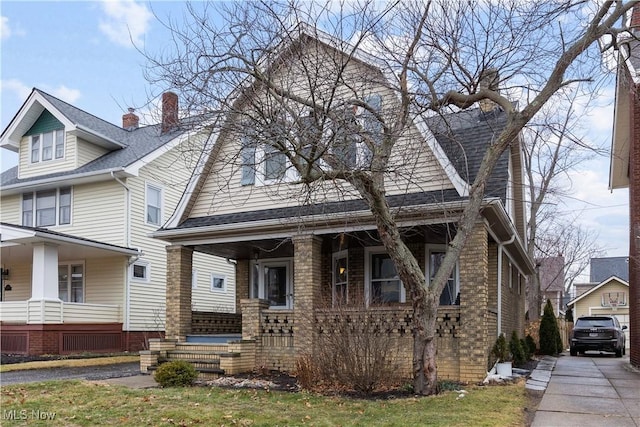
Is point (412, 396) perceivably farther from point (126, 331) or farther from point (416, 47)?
point (126, 331)

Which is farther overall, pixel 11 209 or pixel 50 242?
pixel 11 209

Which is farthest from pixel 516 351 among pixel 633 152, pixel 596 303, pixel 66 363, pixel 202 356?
pixel 596 303

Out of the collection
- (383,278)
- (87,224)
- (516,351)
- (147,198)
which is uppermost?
→ (147,198)

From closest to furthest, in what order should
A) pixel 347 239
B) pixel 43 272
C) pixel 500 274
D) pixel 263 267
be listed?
pixel 500 274 < pixel 347 239 < pixel 263 267 < pixel 43 272

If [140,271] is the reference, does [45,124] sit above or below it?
above

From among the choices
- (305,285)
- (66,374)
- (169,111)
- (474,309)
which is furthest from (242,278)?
(169,111)

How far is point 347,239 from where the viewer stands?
45.9 ft

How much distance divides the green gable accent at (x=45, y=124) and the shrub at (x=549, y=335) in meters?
19.5

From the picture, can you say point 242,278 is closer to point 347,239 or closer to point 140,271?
point 347,239

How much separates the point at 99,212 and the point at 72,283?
2886 millimetres

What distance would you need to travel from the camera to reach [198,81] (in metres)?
8.66

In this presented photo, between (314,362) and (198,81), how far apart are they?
15.9 ft

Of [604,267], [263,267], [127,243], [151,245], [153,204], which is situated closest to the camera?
[263,267]

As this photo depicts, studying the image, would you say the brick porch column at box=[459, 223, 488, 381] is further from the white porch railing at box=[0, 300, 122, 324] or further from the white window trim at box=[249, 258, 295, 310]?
the white porch railing at box=[0, 300, 122, 324]
